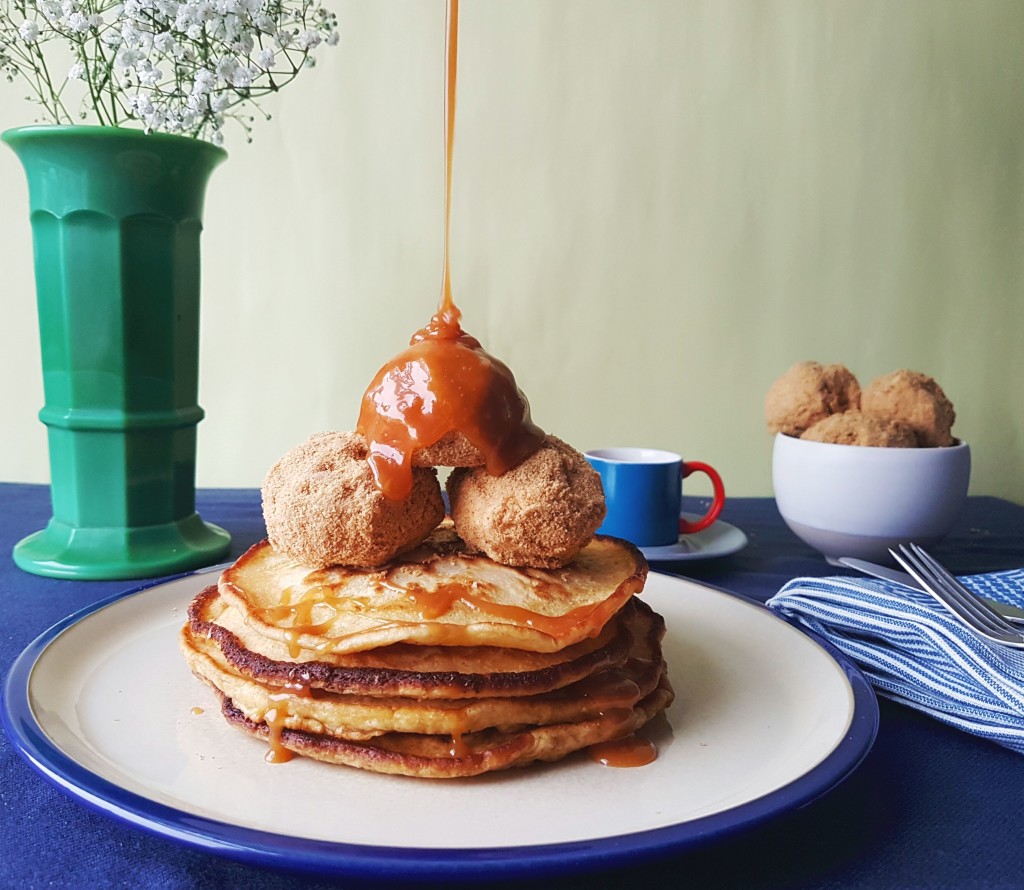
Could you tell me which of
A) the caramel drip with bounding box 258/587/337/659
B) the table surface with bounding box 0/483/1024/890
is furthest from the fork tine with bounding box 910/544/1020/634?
the caramel drip with bounding box 258/587/337/659

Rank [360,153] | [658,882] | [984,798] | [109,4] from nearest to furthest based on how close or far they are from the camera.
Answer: [658,882] → [984,798] → [109,4] → [360,153]

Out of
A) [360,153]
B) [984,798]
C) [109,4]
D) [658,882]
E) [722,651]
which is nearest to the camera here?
[658,882]

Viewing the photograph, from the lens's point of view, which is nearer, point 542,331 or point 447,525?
point 447,525

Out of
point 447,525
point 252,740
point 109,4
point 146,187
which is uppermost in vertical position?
point 109,4

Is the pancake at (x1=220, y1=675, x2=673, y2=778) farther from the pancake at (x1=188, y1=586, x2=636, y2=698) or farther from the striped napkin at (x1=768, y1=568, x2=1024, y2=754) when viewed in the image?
the striped napkin at (x1=768, y1=568, x2=1024, y2=754)

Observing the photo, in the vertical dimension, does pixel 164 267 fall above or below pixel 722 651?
above

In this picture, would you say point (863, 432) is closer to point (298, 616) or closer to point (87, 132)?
point (298, 616)

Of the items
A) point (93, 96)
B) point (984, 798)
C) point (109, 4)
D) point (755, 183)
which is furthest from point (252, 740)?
point (755, 183)

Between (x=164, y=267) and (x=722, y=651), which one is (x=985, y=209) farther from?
(x=164, y=267)
